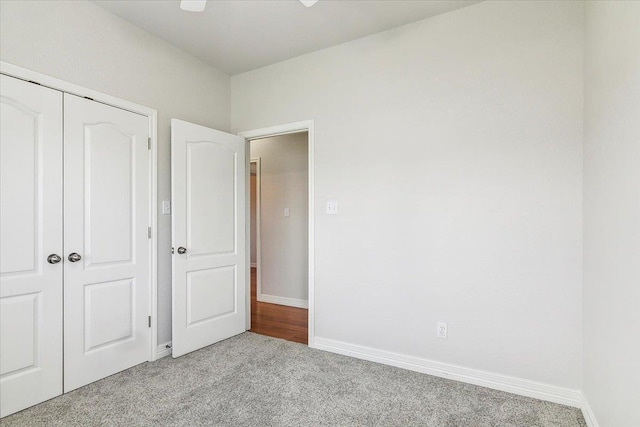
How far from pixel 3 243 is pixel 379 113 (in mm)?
2727

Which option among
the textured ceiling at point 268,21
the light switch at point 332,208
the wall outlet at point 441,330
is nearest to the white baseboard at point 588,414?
the wall outlet at point 441,330

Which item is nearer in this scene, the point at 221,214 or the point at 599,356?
the point at 599,356

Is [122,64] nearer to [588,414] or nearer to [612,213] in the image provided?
[612,213]

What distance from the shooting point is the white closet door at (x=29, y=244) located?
6.34 feet

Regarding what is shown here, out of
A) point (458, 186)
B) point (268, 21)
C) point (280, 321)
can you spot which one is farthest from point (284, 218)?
point (458, 186)

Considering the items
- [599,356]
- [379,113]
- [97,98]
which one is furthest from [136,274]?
[599,356]

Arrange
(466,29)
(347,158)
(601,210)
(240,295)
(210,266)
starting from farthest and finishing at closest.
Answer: (240,295)
(210,266)
(347,158)
(466,29)
(601,210)

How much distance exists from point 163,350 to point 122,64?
2.41 m

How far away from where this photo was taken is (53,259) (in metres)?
2.12

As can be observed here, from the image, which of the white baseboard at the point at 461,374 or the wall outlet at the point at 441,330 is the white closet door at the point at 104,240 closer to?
the white baseboard at the point at 461,374

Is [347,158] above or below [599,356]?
above

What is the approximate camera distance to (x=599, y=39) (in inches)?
67.8

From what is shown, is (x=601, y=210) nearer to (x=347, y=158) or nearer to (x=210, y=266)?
(x=347, y=158)

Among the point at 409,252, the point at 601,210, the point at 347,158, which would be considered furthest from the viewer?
the point at 347,158
